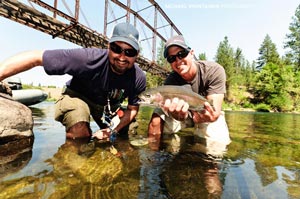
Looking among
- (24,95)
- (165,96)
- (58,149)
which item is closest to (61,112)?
(58,149)

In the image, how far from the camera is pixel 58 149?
3236mm

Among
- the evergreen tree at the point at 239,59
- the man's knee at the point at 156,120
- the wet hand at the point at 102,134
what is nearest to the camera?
the wet hand at the point at 102,134

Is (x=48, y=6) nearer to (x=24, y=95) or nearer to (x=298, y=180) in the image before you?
(x=24, y=95)

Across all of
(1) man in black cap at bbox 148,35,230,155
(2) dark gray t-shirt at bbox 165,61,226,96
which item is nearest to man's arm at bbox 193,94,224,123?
(1) man in black cap at bbox 148,35,230,155

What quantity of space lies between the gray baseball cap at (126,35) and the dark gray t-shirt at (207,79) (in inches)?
54.5

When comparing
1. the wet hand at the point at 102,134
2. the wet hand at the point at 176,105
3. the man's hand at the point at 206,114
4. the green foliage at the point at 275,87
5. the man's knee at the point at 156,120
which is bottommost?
the wet hand at the point at 102,134

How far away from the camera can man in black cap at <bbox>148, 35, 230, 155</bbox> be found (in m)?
3.83

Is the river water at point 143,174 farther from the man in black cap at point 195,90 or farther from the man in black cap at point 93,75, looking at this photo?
the man in black cap at point 195,90

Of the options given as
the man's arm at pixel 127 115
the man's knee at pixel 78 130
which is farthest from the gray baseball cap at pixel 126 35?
the man's knee at pixel 78 130

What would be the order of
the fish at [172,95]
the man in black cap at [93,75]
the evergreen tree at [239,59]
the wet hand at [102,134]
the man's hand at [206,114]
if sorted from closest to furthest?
the man in black cap at [93,75]
the fish at [172,95]
the man's hand at [206,114]
the wet hand at [102,134]
the evergreen tree at [239,59]

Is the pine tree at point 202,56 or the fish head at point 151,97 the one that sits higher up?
the pine tree at point 202,56

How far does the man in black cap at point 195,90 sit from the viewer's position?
383 centimetres

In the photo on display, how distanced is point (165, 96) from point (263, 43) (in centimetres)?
7508

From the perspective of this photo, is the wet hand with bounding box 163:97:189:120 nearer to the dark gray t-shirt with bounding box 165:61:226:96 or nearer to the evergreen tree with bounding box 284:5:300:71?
the dark gray t-shirt with bounding box 165:61:226:96
